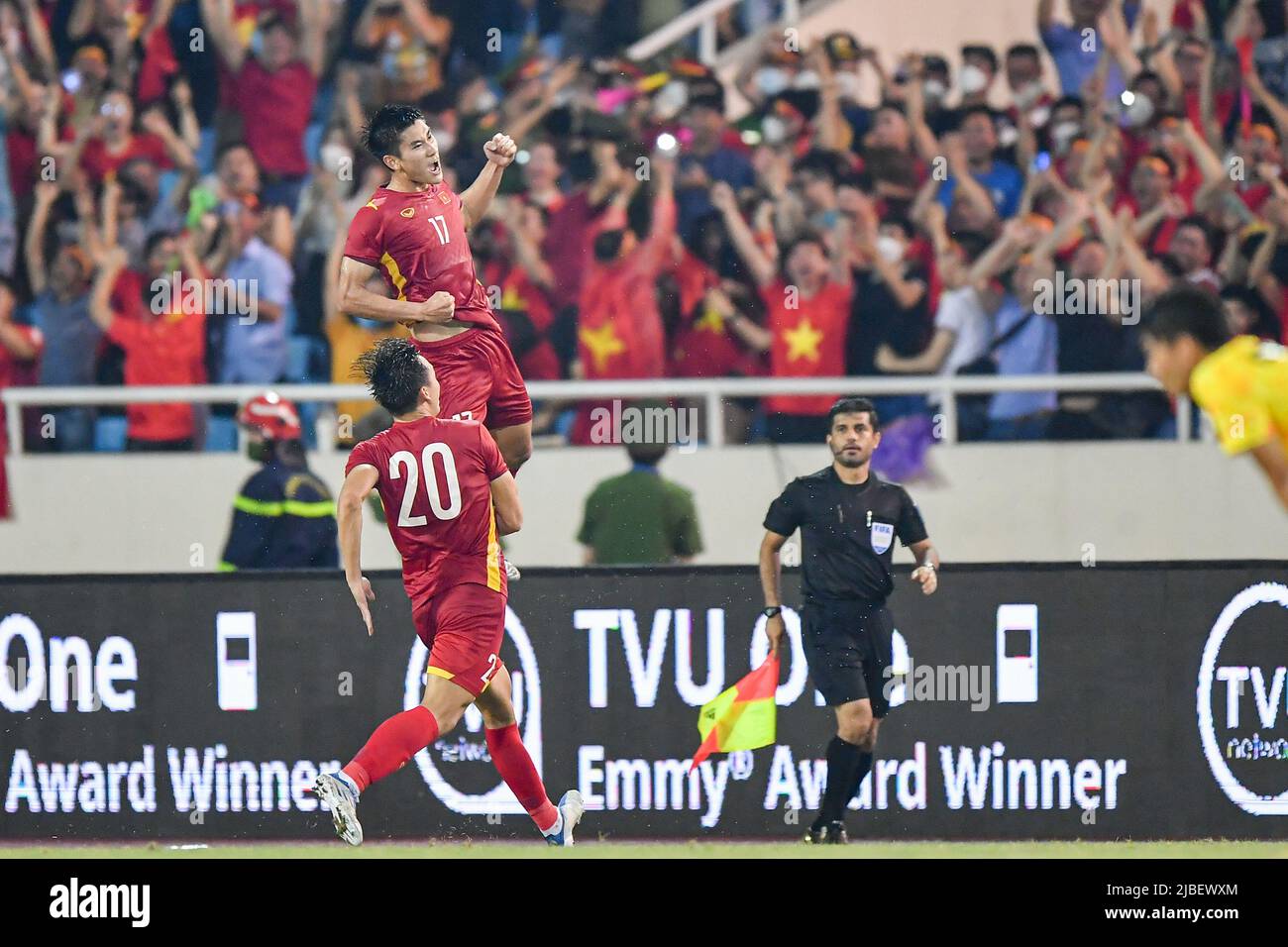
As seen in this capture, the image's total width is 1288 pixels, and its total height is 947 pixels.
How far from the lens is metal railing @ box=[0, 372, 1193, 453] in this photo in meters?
11.0

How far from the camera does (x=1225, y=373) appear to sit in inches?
254

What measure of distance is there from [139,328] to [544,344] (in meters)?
2.34

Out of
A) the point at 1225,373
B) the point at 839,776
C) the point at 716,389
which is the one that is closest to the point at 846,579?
the point at 839,776

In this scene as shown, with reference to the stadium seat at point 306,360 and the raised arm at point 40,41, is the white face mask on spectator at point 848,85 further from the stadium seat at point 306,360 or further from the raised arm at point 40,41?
the raised arm at point 40,41

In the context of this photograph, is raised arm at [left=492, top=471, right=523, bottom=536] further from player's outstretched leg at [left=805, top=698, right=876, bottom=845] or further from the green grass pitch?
player's outstretched leg at [left=805, top=698, right=876, bottom=845]

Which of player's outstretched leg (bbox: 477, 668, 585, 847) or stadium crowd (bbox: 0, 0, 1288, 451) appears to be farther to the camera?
stadium crowd (bbox: 0, 0, 1288, 451)

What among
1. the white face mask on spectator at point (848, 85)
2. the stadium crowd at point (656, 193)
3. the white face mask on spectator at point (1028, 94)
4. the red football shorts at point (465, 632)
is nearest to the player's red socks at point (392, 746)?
the red football shorts at point (465, 632)

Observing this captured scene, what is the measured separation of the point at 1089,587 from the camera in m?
9.80

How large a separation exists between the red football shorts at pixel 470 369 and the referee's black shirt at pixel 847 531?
156cm

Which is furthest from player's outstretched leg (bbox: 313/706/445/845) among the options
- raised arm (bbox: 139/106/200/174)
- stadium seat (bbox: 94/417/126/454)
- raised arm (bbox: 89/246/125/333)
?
raised arm (bbox: 139/106/200/174)

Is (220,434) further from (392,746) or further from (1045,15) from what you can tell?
(1045,15)

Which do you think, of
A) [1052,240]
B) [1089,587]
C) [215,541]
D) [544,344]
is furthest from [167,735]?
[1052,240]

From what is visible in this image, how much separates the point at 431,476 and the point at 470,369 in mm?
798

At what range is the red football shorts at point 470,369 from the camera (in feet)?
28.6
